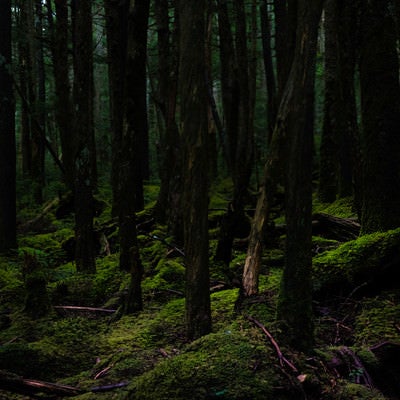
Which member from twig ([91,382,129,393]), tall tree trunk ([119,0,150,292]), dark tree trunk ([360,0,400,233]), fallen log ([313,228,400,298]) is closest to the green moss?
fallen log ([313,228,400,298])

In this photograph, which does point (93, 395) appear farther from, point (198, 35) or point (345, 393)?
point (198, 35)

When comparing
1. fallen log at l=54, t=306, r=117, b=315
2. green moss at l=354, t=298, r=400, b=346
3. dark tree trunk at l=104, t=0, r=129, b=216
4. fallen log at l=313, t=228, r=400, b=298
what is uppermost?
dark tree trunk at l=104, t=0, r=129, b=216

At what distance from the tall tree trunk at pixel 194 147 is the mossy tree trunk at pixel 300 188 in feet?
2.57

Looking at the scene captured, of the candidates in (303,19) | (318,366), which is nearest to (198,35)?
(303,19)

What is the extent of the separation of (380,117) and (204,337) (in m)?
3.78

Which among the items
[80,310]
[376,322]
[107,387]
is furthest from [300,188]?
[80,310]

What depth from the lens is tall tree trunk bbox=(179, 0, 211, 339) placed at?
390 centimetres

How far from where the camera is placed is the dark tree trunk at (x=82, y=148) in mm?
7285

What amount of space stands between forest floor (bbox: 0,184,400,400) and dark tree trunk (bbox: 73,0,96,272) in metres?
0.49

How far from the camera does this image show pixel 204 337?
373 cm

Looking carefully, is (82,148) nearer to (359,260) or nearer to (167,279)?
(167,279)

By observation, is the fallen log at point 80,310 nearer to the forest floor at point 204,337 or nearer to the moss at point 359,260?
the forest floor at point 204,337

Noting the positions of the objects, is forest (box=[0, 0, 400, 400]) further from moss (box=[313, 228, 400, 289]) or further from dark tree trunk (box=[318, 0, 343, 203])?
dark tree trunk (box=[318, 0, 343, 203])

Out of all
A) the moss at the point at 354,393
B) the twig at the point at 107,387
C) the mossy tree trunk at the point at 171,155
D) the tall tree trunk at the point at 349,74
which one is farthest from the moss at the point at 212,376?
the mossy tree trunk at the point at 171,155
